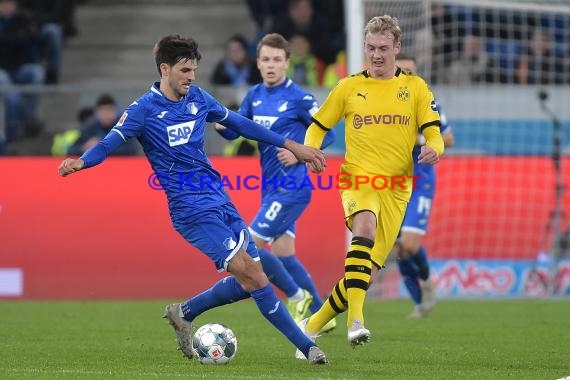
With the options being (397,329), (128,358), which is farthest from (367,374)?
(397,329)

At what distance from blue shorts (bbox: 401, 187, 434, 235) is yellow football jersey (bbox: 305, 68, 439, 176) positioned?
11.6ft

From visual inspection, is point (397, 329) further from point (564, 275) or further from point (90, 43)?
point (90, 43)

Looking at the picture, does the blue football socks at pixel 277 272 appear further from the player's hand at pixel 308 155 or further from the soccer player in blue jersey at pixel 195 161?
the player's hand at pixel 308 155

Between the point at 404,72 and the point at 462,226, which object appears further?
the point at 462,226

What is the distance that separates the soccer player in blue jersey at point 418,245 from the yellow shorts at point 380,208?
3.48 m

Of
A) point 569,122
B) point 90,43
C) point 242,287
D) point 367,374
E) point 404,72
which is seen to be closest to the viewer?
point 367,374

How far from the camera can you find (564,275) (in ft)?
50.5

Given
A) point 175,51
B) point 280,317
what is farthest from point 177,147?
point 280,317

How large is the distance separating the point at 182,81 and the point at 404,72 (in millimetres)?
1828

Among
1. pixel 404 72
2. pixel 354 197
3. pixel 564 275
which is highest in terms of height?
pixel 404 72

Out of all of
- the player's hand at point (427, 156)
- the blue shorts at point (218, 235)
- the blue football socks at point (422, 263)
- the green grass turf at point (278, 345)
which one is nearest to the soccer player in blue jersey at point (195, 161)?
the blue shorts at point (218, 235)

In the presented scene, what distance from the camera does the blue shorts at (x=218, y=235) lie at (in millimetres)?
8133

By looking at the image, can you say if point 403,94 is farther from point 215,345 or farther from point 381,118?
point 215,345

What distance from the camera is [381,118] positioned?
8961 mm
